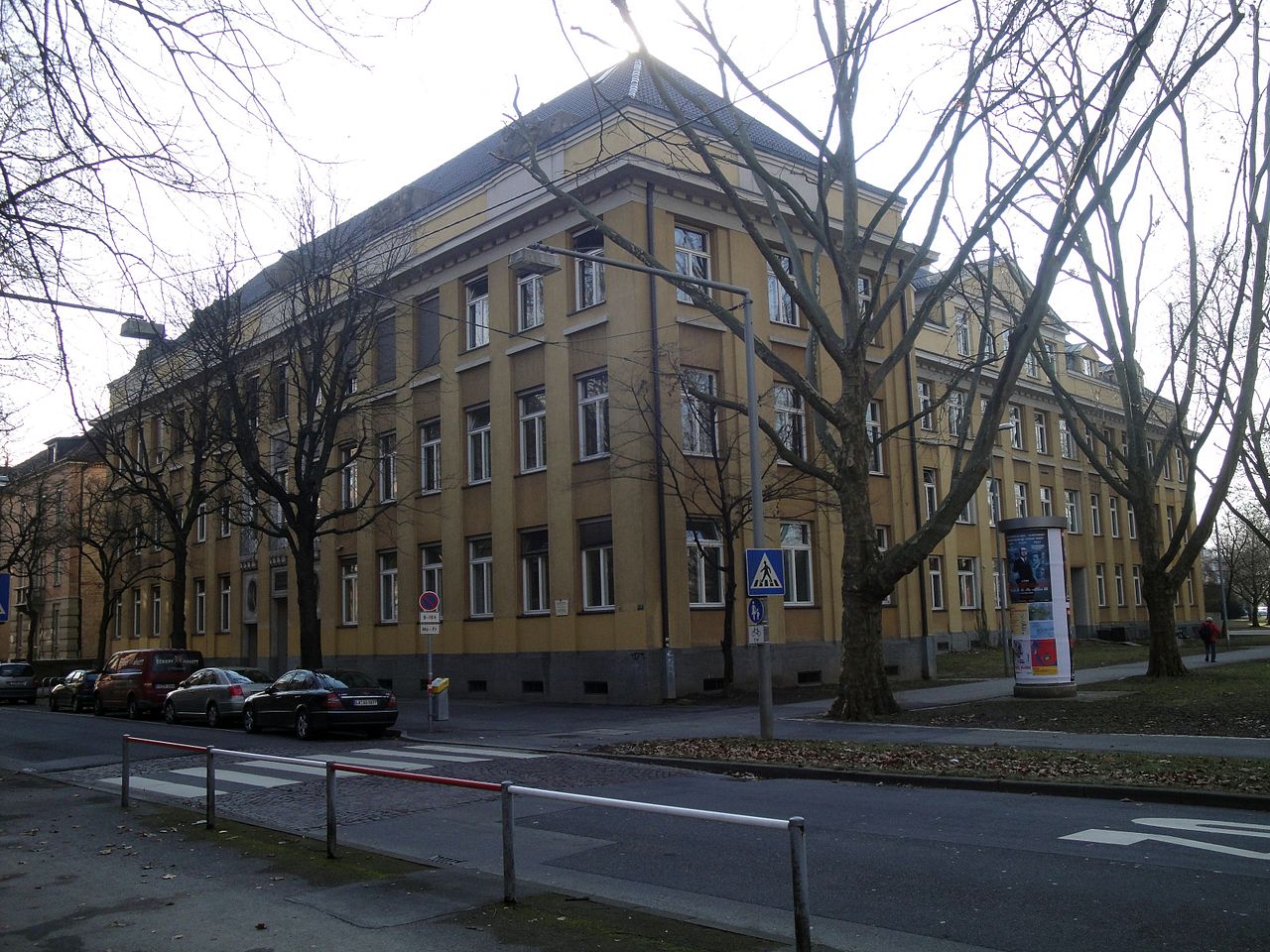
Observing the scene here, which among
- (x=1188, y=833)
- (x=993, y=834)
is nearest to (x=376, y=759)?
(x=993, y=834)

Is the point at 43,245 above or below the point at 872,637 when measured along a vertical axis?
above

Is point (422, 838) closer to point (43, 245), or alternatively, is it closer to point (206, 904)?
point (206, 904)

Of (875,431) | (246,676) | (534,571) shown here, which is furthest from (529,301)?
(246,676)

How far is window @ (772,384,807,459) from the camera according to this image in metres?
29.4

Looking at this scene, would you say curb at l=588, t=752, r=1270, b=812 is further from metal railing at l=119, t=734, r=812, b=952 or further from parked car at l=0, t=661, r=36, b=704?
parked car at l=0, t=661, r=36, b=704

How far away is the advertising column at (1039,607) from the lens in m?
22.6

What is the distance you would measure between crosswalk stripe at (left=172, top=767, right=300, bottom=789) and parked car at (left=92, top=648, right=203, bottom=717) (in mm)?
13664

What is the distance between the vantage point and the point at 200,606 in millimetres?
Answer: 45156

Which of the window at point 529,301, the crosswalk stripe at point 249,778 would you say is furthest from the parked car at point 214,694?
the window at point 529,301

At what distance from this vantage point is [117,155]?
6.08 m

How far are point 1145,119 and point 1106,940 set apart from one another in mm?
14795

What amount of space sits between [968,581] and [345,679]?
2910 cm

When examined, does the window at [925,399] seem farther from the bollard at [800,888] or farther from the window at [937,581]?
the bollard at [800,888]

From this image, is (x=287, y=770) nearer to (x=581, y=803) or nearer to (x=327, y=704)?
(x=327, y=704)
